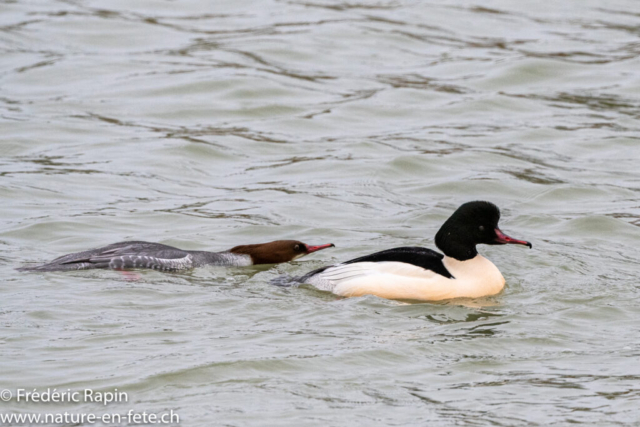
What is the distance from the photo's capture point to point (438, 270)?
8.78 meters

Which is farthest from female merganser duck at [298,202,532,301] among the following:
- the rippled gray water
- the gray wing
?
the gray wing

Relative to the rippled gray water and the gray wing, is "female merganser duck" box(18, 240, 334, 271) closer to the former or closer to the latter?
the gray wing

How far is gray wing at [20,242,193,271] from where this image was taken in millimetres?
9336

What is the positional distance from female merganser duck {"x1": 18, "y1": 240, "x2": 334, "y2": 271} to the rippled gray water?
7.1 inches

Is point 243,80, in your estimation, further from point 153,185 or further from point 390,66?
point 153,185

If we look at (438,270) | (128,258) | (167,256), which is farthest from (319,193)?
(438,270)

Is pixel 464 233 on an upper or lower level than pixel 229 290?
upper

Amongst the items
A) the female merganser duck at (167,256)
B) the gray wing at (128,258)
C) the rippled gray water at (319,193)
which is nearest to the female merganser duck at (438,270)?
the rippled gray water at (319,193)

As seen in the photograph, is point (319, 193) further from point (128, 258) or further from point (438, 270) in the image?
point (438, 270)

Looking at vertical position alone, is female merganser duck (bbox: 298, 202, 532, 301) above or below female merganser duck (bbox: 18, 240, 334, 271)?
above

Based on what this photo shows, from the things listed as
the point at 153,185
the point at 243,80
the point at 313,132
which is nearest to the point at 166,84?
the point at 243,80

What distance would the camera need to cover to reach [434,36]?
1889 cm

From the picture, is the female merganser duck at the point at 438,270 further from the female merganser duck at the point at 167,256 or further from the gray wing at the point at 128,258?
the gray wing at the point at 128,258

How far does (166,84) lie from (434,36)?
518cm
